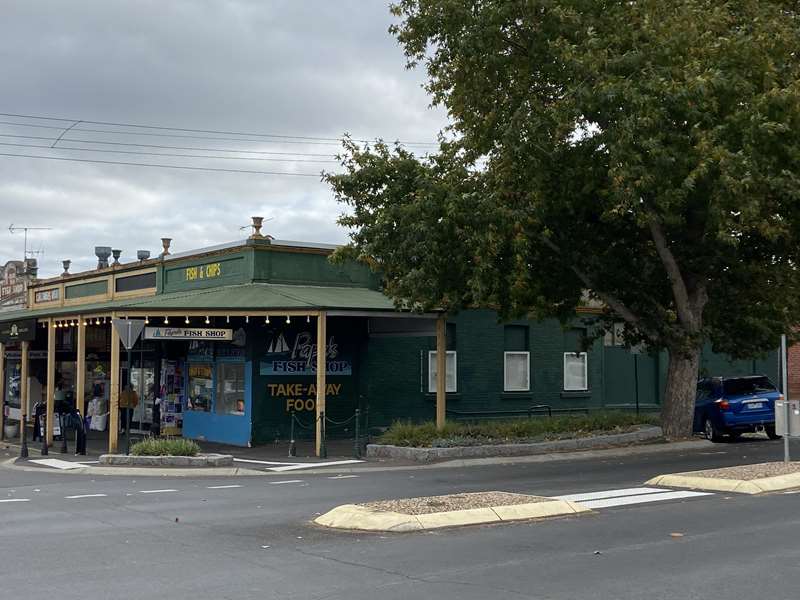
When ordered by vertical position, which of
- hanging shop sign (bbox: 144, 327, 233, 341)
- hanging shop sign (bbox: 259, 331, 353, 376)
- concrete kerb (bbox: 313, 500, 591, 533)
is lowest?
concrete kerb (bbox: 313, 500, 591, 533)

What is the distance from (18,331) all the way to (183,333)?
810 centimetres

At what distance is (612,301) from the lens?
2208cm

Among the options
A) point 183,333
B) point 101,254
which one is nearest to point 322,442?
point 183,333

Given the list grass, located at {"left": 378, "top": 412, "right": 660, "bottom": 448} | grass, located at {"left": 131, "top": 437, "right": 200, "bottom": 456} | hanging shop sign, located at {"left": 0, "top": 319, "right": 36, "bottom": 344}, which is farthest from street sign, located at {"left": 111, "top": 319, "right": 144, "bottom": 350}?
hanging shop sign, located at {"left": 0, "top": 319, "right": 36, "bottom": 344}

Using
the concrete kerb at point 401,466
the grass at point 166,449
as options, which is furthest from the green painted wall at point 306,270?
the concrete kerb at point 401,466

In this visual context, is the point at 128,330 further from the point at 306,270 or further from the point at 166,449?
the point at 306,270

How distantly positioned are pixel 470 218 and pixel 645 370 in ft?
52.7

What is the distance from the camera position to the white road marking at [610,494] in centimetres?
1369

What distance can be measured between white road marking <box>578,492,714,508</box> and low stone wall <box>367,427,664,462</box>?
6517mm

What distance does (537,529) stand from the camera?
11203 mm

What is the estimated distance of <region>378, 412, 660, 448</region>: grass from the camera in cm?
2066

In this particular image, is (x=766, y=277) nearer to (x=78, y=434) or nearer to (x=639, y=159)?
(x=639, y=159)

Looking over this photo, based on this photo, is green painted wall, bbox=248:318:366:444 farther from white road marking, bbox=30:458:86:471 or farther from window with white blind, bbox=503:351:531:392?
window with white blind, bbox=503:351:531:392

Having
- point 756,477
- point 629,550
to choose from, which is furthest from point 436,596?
point 756,477
